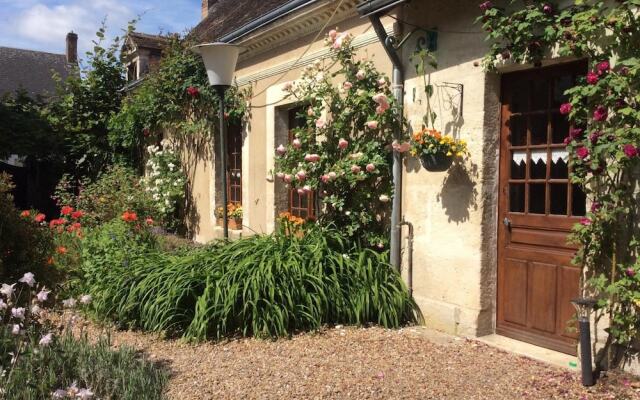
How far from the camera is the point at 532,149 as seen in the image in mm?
4695

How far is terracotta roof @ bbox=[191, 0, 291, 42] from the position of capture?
9.39 meters

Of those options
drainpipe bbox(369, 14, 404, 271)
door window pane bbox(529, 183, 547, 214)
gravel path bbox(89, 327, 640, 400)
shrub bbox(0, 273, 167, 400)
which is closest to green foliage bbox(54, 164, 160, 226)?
gravel path bbox(89, 327, 640, 400)

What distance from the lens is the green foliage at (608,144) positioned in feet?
12.1

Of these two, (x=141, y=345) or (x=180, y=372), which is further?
(x=141, y=345)

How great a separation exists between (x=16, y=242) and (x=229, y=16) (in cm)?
819

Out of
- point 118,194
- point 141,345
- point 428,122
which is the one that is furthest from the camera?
point 118,194

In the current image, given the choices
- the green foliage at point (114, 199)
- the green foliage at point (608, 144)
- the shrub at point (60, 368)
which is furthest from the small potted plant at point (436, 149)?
the green foliage at point (114, 199)

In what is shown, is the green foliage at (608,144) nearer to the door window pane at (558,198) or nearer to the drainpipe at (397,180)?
the door window pane at (558,198)

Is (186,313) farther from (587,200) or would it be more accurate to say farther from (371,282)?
(587,200)

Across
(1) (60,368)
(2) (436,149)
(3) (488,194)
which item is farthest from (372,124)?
(1) (60,368)

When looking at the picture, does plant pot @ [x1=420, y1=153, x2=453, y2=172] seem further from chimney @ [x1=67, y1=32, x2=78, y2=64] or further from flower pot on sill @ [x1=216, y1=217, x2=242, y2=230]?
chimney @ [x1=67, y1=32, x2=78, y2=64]

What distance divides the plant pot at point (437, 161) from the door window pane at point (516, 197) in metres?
0.58

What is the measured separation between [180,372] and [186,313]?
110 cm

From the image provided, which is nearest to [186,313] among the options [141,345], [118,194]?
[141,345]
